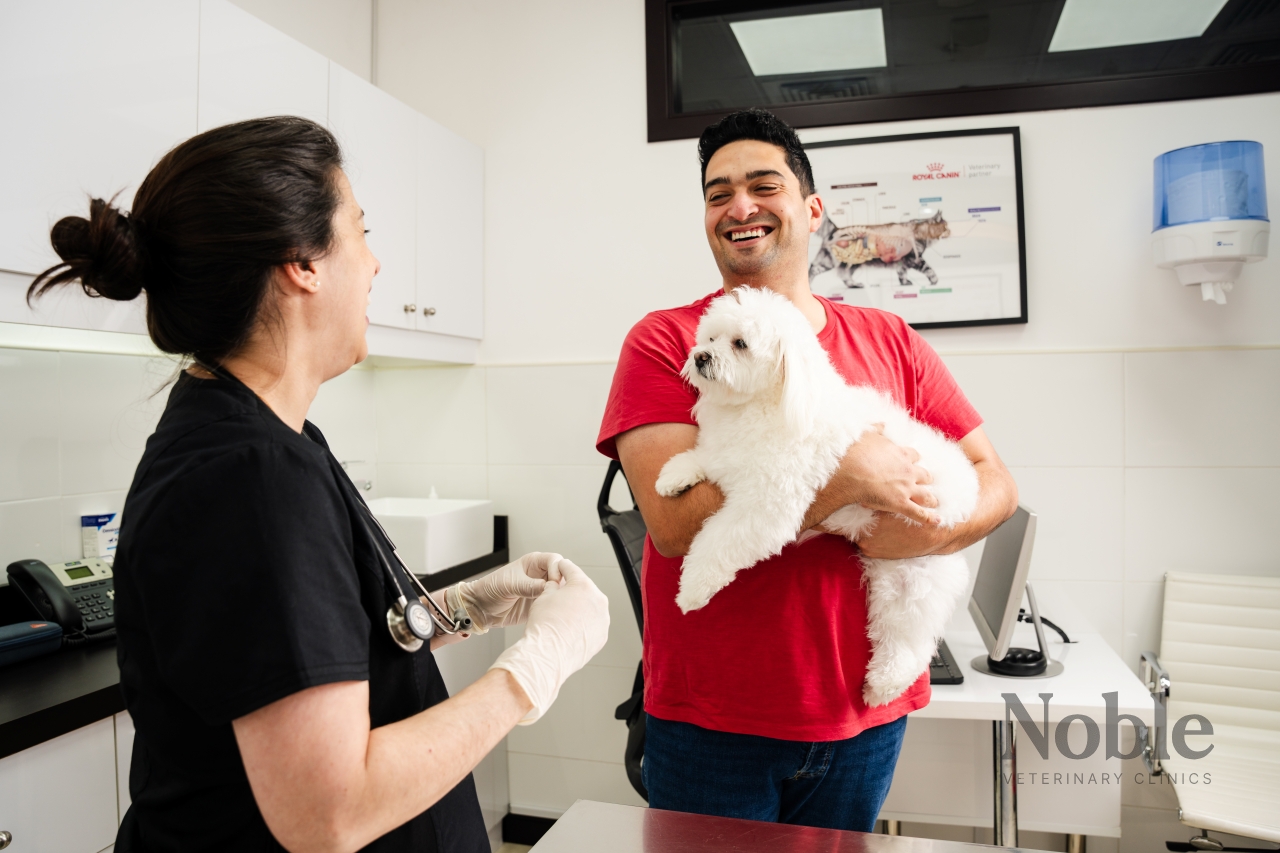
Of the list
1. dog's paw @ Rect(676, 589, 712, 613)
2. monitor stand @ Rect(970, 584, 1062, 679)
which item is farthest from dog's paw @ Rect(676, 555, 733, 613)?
monitor stand @ Rect(970, 584, 1062, 679)

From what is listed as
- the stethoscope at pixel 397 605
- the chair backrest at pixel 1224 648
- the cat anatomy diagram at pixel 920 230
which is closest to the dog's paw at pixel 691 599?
the stethoscope at pixel 397 605

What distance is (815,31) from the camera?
2.77 metres

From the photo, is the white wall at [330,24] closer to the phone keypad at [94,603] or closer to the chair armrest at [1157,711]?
the phone keypad at [94,603]

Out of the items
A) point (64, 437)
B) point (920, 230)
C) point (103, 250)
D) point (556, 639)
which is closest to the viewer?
point (103, 250)

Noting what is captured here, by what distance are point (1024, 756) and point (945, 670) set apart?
1.09 feet

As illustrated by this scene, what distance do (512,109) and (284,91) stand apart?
1.01 meters

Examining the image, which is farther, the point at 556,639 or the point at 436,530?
the point at 436,530

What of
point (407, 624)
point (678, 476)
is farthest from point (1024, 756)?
point (407, 624)

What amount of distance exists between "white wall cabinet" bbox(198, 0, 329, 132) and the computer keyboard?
208 cm

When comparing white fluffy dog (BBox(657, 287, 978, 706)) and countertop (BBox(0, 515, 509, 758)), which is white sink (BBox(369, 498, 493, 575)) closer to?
countertop (BBox(0, 515, 509, 758))

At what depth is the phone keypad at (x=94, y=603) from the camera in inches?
67.2

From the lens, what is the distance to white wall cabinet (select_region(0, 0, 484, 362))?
149 centimetres

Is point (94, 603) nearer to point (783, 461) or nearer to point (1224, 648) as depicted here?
point (783, 461)

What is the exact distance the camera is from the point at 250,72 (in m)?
2.00
